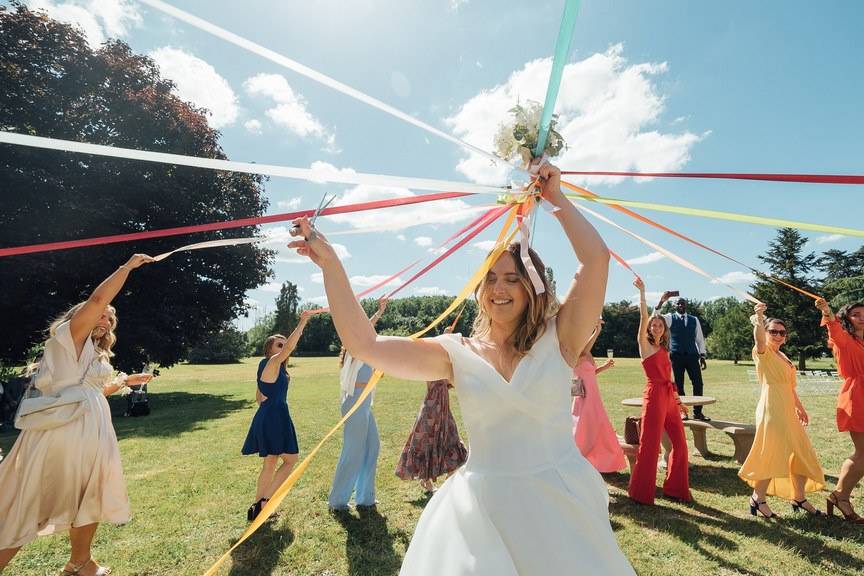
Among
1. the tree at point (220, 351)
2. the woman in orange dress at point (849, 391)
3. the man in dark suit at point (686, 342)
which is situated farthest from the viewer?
the tree at point (220, 351)

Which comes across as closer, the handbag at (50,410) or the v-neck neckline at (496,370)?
the v-neck neckline at (496,370)

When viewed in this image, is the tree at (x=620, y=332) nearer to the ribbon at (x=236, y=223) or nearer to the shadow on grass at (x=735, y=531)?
the shadow on grass at (x=735, y=531)

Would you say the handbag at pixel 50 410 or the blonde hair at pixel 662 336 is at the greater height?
the blonde hair at pixel 662 336

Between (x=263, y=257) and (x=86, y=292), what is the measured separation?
6729 millimetres

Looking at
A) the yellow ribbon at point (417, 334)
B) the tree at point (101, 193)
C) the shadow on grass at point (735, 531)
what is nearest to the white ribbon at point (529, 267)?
the yellow ribbon at point (417, 334)

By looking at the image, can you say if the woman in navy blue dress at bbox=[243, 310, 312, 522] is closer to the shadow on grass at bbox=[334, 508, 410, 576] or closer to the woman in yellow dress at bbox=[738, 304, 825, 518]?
the shadow on grass at bbox=[334, 508, 410, 576]

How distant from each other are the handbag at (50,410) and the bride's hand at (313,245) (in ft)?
12.2

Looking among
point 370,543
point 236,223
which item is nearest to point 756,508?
point 370,543

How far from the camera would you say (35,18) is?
14531 millimetres

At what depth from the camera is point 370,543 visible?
495 cm

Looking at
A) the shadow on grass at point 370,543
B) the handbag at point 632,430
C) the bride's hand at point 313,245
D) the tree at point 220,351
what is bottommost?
the tree at point 220,351

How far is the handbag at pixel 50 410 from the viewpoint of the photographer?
13.1 feet

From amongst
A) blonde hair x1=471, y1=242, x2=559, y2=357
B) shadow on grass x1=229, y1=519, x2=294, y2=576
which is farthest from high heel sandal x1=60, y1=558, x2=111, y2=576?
blonde hair x1=471, y1=242, x2=559, y2=357

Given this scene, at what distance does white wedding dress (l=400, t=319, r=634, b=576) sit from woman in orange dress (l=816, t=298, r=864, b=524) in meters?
4.79
